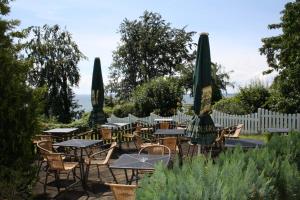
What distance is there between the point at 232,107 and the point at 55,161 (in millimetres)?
14200

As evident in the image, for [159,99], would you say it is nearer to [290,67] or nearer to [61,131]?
[290,67]

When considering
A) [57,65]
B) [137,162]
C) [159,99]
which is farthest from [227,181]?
[57,65]

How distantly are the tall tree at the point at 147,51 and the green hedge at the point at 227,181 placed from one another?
39.3 m

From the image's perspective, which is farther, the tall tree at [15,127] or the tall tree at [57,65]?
the tall tree at [57,65]

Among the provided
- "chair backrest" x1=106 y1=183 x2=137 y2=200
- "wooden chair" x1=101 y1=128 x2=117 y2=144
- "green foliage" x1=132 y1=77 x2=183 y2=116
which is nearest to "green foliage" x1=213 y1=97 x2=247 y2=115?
"green foliage" x1=132 y1=77 x2=183 y2=116

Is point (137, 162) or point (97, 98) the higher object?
point (97, 98)

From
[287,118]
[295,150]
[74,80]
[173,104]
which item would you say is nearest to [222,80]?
[74,80]

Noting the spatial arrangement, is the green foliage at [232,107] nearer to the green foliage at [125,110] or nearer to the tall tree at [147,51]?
the green foliage at [125,110]

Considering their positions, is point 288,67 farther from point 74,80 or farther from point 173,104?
point 74,80

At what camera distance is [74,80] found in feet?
109

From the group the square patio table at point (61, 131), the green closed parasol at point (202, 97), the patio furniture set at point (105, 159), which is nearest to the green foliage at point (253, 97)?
the patio furniture set at point (105, 159)

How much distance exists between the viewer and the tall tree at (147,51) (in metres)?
43.8

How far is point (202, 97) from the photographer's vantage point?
359 inches

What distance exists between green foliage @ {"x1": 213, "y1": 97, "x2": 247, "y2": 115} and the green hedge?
1573cm
